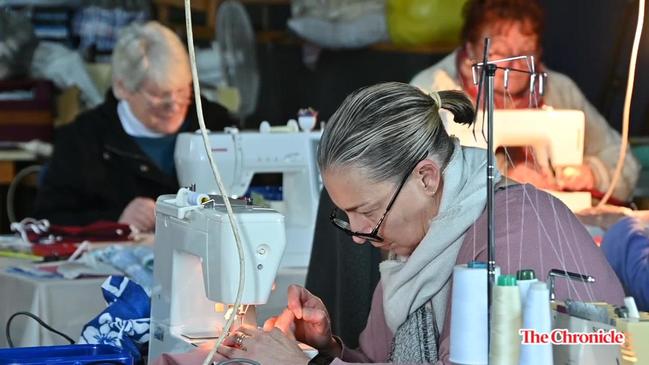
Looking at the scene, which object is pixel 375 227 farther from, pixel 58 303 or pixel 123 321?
pixel 58 303

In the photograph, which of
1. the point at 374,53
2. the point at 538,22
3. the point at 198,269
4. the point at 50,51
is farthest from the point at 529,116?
the point at 50,51

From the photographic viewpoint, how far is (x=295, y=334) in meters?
2.63

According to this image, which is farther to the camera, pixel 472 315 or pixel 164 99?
pixel 164 99

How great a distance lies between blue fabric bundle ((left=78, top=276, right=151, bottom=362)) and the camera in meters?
2.60

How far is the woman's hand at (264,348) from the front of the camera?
2275 mm

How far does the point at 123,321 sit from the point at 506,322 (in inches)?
40.7

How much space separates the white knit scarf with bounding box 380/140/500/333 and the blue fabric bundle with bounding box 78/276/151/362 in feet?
1.91

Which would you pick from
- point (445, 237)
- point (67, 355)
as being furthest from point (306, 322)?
point (67, 355)

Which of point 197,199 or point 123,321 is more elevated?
point 197,199

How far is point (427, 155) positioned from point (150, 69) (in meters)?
2.77

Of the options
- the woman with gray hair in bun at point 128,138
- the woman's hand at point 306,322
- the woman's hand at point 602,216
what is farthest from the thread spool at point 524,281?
the woman with gray hair in bun at point 128,138

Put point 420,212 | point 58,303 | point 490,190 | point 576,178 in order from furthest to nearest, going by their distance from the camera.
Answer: point 576,178 < point 58,303 < point 420,212 < point 490,190

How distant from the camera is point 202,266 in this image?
2.45 metres

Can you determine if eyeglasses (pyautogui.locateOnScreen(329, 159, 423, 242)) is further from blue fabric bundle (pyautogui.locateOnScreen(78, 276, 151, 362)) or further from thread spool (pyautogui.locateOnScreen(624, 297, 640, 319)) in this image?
thread spool (pyautogui.locateOnScreen(624, 297, 640, 319))
